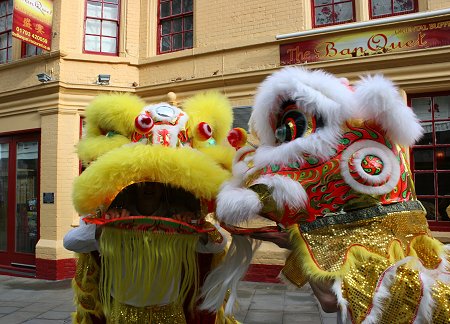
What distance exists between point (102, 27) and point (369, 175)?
7751 millimetres

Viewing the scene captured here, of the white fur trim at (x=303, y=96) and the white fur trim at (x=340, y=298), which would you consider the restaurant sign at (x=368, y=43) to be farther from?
the white fur trim at (x=340, y=298)

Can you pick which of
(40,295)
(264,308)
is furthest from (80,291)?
(40,295)

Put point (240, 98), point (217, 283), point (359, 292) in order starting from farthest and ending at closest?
point (240, 98) < point (217, 283) < point (359, 292)

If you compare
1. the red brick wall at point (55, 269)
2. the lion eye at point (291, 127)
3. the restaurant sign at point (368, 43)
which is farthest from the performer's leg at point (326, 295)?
the red brick wall at point (55, 269)

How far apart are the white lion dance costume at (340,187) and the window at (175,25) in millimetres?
6507

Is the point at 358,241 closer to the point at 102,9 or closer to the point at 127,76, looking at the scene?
the point at 127,76

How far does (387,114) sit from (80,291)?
211 cm

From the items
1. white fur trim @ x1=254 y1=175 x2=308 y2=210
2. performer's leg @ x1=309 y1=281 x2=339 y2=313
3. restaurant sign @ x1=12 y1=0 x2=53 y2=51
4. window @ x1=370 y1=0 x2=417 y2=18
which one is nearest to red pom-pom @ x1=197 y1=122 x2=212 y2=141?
white fur trim @ x1=254 y1=175 x2=308 y2=210

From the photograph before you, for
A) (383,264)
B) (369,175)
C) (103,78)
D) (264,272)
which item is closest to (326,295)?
(383,264)

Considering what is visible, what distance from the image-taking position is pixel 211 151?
2461 mm

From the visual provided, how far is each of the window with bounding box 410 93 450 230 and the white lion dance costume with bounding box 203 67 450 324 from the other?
15.6 ft

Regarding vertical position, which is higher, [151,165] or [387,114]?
[387,114]

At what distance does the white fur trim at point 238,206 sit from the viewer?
5.28ft

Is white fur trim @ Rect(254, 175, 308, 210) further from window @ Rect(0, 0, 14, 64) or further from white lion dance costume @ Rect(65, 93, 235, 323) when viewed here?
window @ Rect(0, 0, 14, 64)
